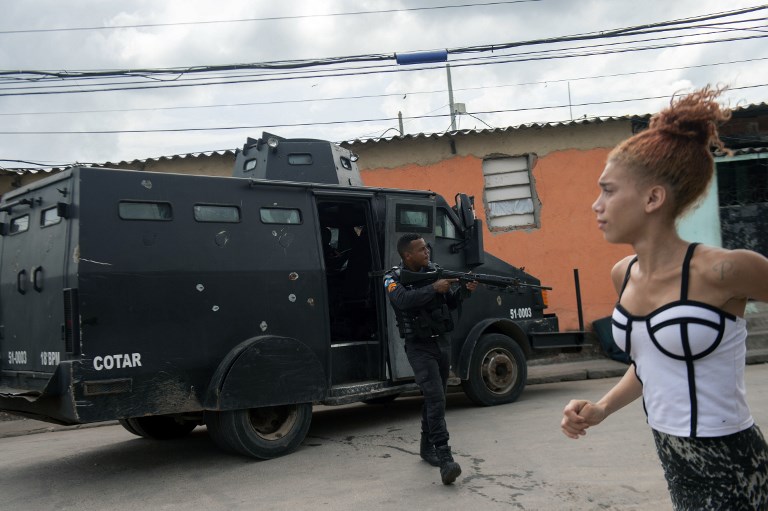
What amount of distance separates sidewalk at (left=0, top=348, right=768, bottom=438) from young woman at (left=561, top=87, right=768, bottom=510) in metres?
8.30

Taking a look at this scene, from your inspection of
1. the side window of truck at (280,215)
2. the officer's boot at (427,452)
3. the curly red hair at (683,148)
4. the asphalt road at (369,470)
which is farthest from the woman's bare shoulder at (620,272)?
the side window of truck at (280,215)

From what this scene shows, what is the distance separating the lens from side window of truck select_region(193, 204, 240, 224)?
608 centimetres

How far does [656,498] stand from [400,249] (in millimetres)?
2405

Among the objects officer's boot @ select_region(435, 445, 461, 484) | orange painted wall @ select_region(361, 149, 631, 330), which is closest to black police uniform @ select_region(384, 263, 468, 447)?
officer's boot @ select_region(435, 445, 461, 484)

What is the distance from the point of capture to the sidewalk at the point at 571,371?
30.0 ft

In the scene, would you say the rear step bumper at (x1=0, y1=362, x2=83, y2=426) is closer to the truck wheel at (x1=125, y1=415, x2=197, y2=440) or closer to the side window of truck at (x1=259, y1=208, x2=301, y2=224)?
the truck wheel at (x1=125, y1=415, x2=197, y2=440)

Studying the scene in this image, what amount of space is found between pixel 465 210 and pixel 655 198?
19.8 feet

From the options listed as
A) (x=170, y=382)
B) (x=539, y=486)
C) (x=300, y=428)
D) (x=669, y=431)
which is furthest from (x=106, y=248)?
(x=669, y=431)

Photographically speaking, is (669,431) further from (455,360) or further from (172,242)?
(455,360)

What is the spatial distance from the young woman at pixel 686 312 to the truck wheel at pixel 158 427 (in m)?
5.88

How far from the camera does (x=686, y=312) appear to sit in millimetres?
1860

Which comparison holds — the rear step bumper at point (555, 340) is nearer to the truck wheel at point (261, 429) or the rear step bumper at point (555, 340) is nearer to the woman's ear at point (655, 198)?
the truck wheel at point (261, 429)

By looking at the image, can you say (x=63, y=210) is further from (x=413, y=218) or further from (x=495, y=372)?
(x=495, y=372)

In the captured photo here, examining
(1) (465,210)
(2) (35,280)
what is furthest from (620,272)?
(1) (465,210)
